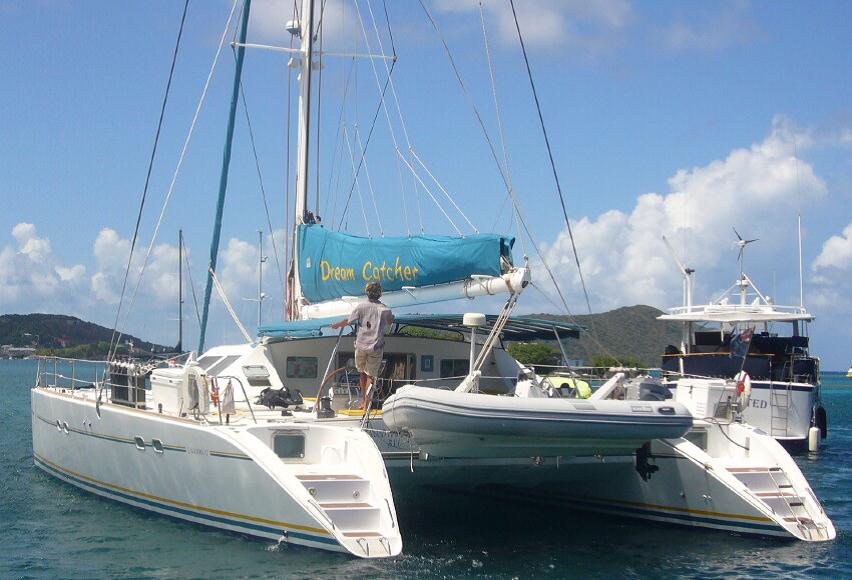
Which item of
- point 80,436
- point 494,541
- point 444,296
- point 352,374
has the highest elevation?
point 444,296

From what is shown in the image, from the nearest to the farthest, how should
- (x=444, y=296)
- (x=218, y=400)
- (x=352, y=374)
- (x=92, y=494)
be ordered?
(x=218, y=400) → (x=444, y=296) → (x=352, y=374) → (x=92, y=494)

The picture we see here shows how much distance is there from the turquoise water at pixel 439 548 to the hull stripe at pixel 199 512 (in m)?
0.16

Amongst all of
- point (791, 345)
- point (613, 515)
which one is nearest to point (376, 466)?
point (613, 515)

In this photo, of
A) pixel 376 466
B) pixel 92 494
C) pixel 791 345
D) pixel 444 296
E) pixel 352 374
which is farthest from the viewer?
pixel 791 345

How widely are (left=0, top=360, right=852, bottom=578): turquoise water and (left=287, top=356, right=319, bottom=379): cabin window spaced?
213 centimetres

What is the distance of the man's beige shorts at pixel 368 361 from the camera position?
1029cm

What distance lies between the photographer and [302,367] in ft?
41.6

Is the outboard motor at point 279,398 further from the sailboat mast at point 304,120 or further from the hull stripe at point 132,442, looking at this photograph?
the sailboat mast at point 304,120

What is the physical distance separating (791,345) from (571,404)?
49.9 ft

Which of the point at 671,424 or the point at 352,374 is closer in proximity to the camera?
the point at 671,424

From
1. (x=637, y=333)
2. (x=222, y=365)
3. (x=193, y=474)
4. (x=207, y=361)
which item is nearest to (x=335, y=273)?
(x=222, y=365)

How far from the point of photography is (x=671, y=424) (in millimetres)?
9523

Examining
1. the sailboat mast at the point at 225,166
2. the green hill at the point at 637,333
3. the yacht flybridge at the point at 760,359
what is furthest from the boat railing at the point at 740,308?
the green hill at the point at 637,333

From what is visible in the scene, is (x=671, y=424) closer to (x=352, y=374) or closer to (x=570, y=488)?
(x=570, y=488)
